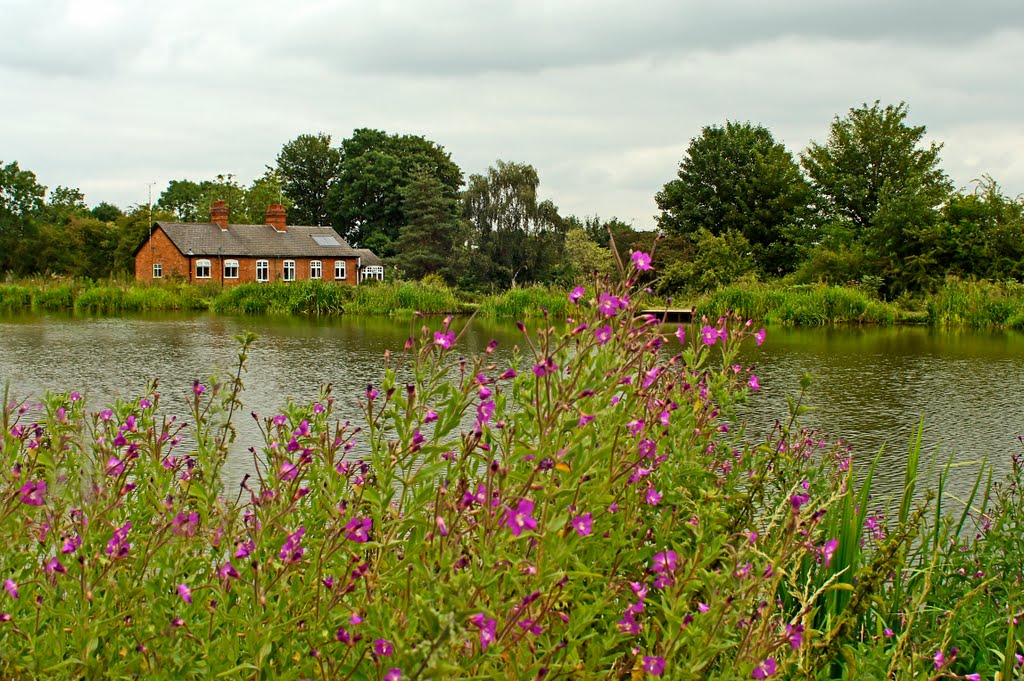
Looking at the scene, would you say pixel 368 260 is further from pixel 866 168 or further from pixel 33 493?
pixel 33 493

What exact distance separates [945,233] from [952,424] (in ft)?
94.2

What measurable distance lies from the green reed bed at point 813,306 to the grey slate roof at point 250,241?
29.3 metres

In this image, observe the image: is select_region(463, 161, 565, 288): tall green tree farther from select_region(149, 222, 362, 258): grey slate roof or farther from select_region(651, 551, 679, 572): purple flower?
select_region(651, 551, 679, 572): purple flower

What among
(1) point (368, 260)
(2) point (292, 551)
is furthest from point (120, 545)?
(1) point (368, 260)

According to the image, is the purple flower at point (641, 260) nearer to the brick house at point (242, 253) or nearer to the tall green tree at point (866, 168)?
the tall green tree at point (866, 168)

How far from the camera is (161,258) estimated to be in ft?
177

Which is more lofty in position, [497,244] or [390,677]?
[497,244]

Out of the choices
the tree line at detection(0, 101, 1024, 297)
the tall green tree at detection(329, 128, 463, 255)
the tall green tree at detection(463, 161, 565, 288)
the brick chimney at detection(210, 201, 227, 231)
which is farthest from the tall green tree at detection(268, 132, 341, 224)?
the tall green tree at detection(463, 161, 565, 288)

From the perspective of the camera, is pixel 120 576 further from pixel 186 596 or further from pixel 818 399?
pixel 818 399

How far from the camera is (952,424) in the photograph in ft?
37.6

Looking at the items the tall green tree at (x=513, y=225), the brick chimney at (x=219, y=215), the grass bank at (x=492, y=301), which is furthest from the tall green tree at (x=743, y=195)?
the brick chimney at (x=219, y=215)

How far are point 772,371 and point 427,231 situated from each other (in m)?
42.6

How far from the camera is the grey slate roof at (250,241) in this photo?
53.2 meters

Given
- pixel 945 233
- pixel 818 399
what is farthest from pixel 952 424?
pixel 945 233
